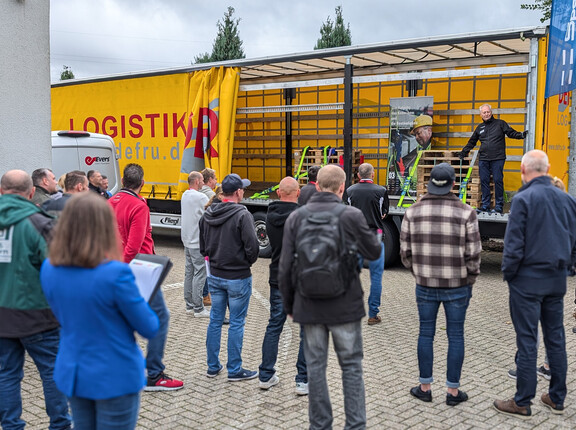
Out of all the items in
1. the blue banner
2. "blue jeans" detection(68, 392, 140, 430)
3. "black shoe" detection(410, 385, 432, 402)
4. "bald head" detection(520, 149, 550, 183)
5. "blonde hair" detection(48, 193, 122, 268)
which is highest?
the blue banner

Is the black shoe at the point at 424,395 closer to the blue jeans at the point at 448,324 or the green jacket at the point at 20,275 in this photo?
the blue jeans at the point at 448,324

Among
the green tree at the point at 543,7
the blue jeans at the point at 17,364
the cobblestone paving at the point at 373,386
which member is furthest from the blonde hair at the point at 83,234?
the green tree at the point at 543,7

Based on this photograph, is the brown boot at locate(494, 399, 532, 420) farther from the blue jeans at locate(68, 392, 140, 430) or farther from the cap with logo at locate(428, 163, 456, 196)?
the blue jeans at locate(68, 392, 140, 430)

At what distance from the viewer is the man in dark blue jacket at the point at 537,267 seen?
4.09 meters

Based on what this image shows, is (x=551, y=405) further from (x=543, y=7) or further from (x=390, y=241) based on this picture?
(x=543, y=7)

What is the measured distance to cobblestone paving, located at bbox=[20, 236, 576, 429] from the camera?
4.22 m

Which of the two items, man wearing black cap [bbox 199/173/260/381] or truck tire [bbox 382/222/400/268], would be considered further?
truck tire [bbox 382/222/400/268]

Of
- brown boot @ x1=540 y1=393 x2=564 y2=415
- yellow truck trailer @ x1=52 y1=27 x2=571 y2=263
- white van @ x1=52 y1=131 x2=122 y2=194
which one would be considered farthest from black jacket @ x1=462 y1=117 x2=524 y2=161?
white van @ x1=52 y1=131 x2=122 y2=194

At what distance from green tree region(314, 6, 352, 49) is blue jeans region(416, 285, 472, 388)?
74.2ft

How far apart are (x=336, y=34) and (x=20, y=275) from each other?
24.1 metres

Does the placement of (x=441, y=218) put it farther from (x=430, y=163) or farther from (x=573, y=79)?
(x=430, y=163)

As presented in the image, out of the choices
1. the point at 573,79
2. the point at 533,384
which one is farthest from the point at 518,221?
the point at 573,79

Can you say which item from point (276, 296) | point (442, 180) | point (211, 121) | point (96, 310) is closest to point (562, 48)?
point (442, 180)

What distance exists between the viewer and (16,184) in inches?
143
